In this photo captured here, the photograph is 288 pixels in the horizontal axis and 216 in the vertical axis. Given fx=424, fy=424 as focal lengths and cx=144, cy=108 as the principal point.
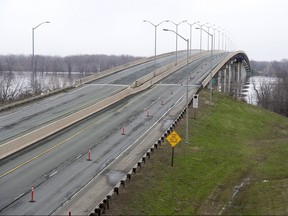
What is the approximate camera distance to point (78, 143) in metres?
31.1

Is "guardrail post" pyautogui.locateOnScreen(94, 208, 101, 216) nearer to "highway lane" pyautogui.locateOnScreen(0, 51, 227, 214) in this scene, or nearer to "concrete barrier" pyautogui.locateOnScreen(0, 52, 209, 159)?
"highway lane" pyautogui.locateOnScreen(0, 51, 227, 214)

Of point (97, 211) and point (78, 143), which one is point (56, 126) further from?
point (97, 211)

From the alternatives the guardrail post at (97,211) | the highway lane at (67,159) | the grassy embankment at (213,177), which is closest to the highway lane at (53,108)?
the highway lane at (67,159)

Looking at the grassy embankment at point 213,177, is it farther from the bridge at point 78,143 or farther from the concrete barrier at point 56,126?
the concrete barrier at point 56,126

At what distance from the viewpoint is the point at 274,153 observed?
35438 mm

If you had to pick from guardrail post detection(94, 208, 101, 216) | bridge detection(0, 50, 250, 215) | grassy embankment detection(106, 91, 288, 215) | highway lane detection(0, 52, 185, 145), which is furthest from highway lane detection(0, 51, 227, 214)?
highway lane detection(0, 52, 185, 145)

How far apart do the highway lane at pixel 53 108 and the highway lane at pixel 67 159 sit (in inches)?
117

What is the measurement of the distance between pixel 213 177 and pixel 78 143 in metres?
10.3

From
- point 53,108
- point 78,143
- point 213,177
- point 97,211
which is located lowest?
point 213,177

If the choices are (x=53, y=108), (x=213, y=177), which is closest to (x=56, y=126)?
(x=53, y=108)

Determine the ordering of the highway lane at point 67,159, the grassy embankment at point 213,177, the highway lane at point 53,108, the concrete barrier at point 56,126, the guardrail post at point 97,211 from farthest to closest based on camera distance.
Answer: the highway lane at point 53,108, the concrete barrier at point 56,126, the grassy embankment at point 213,177, the highway lane at point 67,159, the guardrail post at point 97,211

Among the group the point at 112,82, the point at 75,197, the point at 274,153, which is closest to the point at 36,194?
the point at 75,197

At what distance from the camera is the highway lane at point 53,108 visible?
34.9m

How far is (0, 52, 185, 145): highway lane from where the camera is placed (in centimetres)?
3494
